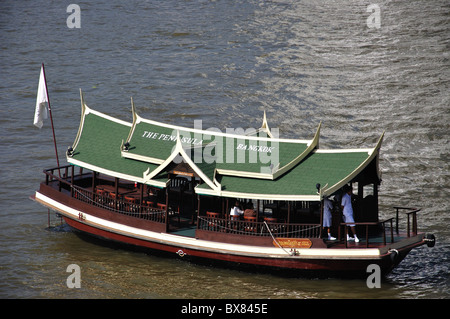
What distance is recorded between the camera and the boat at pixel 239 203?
71.7ft

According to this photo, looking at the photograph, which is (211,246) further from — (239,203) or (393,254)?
(393,254)

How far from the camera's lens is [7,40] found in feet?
168

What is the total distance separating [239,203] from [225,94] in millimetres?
19253

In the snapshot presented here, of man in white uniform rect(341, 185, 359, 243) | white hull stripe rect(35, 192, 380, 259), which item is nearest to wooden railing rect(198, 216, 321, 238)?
white hull stripe rect(35, 192, 380, 259)

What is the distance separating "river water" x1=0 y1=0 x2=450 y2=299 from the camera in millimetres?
23312

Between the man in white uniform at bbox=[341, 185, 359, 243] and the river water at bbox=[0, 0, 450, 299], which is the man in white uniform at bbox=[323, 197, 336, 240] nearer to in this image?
the man in white uniform at bbox=[341, 185, 359, 243]

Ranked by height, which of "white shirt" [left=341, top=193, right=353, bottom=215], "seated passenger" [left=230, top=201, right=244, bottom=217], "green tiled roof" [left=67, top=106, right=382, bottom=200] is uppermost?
"green tiled roof" [left=67, top=106, right=382, bottom=200]

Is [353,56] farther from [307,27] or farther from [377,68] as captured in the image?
[307,27]

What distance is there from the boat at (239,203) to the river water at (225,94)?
930mm

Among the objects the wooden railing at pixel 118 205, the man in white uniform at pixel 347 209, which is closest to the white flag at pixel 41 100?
the wooden railing at pixel 118 205

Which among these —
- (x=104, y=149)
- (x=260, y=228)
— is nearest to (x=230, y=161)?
(x=260, y=228)

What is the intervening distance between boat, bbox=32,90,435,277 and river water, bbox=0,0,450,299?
93cm

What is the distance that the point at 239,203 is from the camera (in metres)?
23.3

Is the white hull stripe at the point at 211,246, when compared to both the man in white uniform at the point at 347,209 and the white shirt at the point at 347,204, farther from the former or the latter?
the white shirt at the point at 347,204
